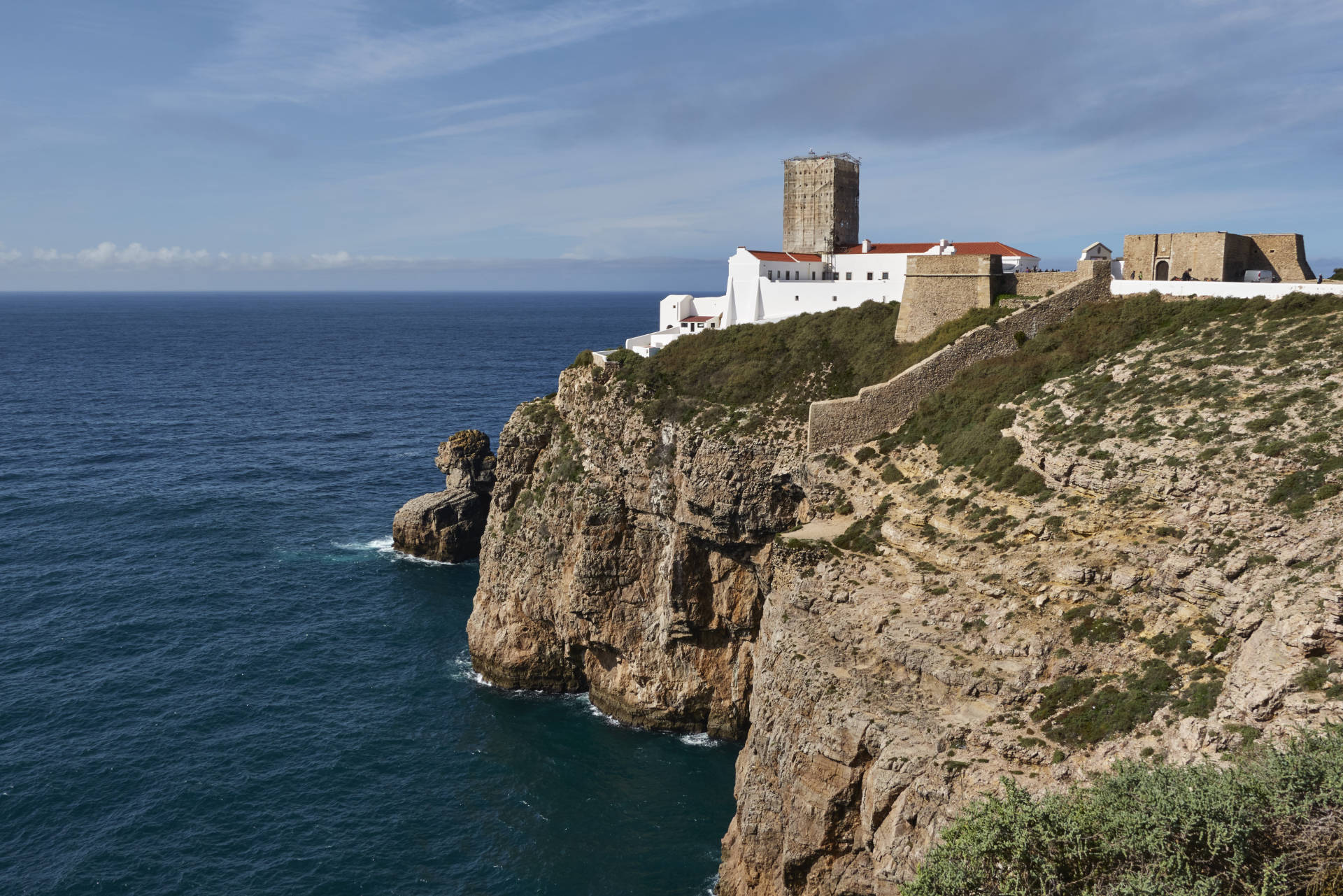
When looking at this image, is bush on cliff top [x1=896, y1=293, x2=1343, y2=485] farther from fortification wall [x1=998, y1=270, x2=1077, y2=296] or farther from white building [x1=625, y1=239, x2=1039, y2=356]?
white building [x1=625, y1=239, x2=1039, y2=356]

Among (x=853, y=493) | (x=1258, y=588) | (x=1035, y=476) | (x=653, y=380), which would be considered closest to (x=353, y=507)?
(x=653, y=380)

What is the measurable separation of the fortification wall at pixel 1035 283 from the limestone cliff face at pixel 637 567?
19.7 m

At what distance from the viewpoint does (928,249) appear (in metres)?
71.9

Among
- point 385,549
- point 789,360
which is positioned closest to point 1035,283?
point 789,360

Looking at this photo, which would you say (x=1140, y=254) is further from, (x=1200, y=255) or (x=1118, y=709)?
(x=1118, y=709)

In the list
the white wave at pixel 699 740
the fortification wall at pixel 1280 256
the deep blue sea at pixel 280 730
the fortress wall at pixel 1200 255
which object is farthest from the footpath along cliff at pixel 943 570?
the fortification wall at pixel 1280 256

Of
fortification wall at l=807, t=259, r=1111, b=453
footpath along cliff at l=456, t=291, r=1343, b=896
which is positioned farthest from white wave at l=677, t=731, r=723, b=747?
fortification wall at l=807, t=259, r=1111, b=453

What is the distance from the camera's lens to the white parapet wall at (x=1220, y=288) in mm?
45344

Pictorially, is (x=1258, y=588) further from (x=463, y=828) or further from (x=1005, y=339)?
(x=463, y=828)

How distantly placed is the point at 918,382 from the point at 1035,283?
44.1 feet

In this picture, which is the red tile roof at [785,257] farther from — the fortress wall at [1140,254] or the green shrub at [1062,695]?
the green shrub at [1062,695]

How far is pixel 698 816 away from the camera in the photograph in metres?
47.8

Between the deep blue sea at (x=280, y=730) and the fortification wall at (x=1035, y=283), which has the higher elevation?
the fortification wall at (x=1035, y=283)

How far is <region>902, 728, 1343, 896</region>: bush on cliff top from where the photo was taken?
21.6m
